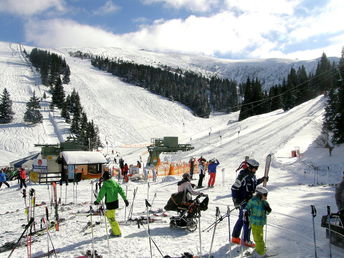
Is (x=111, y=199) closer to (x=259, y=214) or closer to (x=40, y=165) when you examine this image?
A: (x=259, y=214)

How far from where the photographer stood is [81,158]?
23.5 meters

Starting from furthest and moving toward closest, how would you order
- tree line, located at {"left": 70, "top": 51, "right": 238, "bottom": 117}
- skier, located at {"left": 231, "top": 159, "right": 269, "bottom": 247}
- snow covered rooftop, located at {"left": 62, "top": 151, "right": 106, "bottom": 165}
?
1. tree line, located at {"left": 70, "top": 51, "right": 238, "bottom": 117}
2. snow covered rooftop, located at {"left": 62, "top": 151, "right": 106, "bottom": 165}
3. skier, located at {"left": 231, "top": 159, "right": 269, "bottom": 247}

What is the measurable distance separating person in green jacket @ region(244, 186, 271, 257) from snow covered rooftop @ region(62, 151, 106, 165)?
64.4 feet

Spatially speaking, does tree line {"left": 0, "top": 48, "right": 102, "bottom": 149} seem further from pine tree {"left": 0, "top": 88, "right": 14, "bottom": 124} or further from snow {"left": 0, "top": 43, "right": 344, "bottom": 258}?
snow {"left": 0, "top": 43, "right": 344, "bottom": 258}

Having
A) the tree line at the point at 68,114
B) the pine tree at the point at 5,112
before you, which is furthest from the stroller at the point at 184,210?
the pine tree at the point at 5,112

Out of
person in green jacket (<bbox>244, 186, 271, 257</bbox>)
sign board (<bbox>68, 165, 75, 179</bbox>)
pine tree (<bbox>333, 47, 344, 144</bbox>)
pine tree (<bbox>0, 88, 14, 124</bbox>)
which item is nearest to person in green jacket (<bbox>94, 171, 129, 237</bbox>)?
person in green jacket (<bbox>244, 186, 271, 257</bbox>)

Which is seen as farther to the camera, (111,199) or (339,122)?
(339,122)

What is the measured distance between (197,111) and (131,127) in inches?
1459

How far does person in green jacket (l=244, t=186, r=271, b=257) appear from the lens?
558 cm

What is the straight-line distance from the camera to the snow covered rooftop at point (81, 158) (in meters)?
22.9

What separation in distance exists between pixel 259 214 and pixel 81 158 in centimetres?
2019

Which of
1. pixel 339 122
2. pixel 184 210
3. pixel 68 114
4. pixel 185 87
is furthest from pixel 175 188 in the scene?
pixel 185 87

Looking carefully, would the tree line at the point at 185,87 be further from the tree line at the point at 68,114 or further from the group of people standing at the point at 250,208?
the group of people standing at the point at 250,208

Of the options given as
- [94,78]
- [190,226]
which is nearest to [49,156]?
[190,226]
